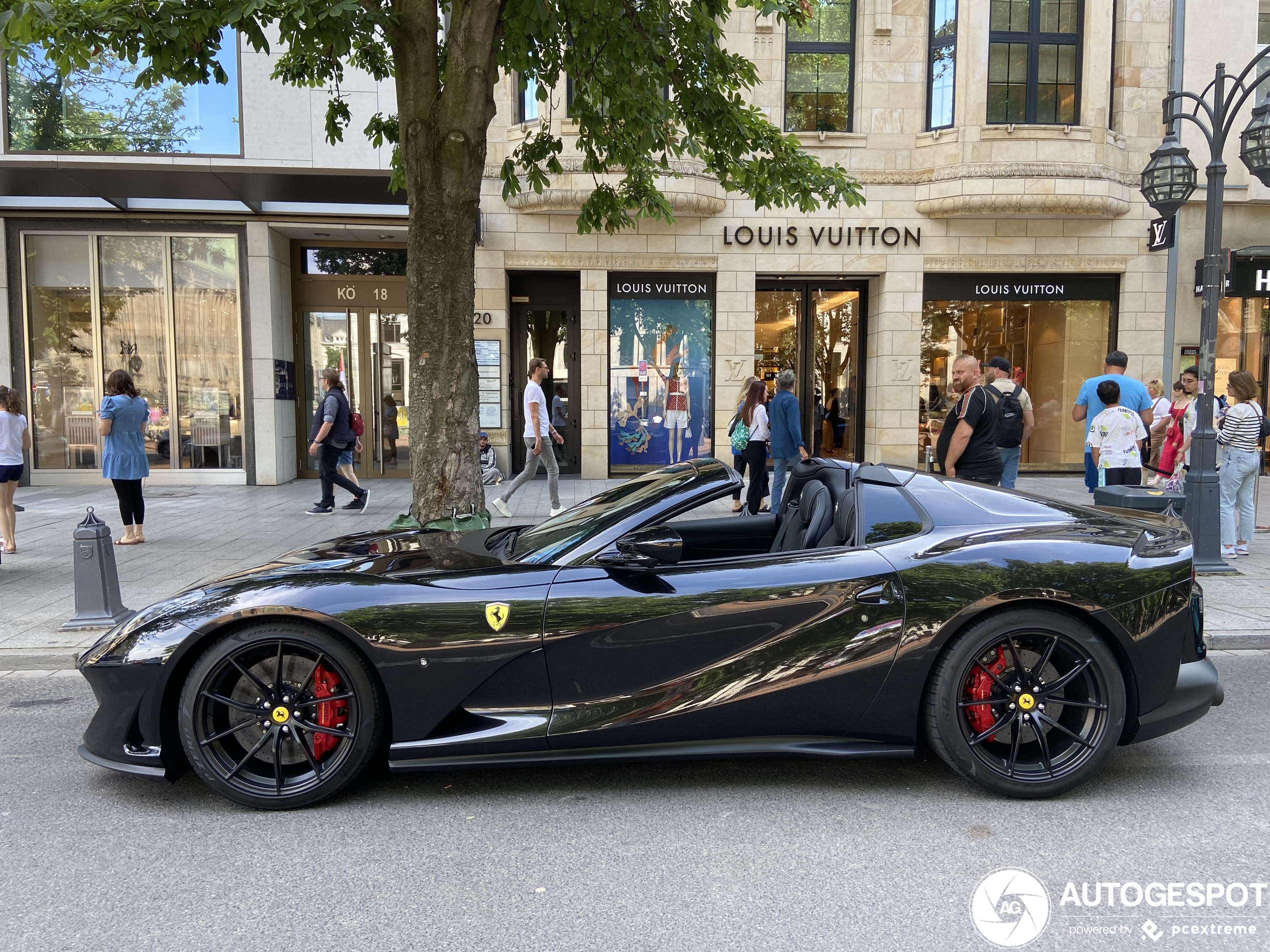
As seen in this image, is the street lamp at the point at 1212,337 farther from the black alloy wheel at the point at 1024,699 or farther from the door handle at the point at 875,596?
the door handle at the point at 875,596

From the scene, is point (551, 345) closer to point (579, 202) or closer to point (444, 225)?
point (579, 202)

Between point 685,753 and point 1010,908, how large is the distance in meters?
1.15

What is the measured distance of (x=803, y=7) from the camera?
25.9 ft

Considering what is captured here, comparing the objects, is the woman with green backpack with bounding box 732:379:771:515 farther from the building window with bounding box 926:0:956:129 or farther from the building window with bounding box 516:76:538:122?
the building window with bounding box 926:0:956:129

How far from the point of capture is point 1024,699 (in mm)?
3119


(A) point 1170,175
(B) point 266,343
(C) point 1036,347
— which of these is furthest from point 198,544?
(C) point 1036,347

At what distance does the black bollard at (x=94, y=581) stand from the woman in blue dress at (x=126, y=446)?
2752 mm

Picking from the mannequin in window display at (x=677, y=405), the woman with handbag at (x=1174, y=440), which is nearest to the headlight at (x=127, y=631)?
the woman with handbag at (x=1174, y=440)

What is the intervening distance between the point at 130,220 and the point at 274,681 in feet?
43.6

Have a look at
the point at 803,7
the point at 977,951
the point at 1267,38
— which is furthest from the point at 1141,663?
the point at 1267,38

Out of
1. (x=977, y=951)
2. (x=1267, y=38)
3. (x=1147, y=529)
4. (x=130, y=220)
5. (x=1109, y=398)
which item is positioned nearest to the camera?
(x=977, y=951)

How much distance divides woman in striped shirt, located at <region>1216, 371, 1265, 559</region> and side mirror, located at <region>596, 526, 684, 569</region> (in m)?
6.79

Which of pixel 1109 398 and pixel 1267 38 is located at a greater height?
pixel 1267 38

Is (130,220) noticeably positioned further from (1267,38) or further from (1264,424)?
(1267,38)
